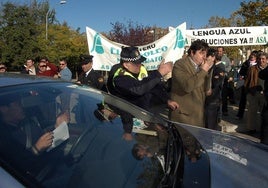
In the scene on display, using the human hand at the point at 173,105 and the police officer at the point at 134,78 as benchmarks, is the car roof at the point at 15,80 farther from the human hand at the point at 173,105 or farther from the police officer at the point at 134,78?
the human hand at the point at 173,105

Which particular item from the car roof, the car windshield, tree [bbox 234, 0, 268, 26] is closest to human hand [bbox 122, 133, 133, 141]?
the car windshield

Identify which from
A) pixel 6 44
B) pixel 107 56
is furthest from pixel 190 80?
pixel 6 44

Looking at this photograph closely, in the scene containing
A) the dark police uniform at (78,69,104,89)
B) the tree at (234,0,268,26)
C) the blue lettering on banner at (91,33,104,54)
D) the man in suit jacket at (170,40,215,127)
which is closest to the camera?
the man in suit jacket at (170,40,215,127)

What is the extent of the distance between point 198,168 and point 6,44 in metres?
39.2

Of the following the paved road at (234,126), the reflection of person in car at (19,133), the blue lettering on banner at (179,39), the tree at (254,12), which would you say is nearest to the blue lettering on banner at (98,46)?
the blue lettering on banner at (179,39)

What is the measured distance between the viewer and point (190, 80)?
3914mm

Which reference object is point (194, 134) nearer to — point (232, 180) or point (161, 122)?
point (161, 122)

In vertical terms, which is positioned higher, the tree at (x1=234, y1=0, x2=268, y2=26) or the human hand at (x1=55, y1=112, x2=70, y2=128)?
the tree at (x1=234, y1=0, x2=268, y2=26)

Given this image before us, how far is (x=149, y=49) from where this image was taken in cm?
865

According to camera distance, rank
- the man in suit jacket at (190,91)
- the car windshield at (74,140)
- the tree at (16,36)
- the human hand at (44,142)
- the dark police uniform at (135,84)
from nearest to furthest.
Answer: the car windshield at (74,140) < the human hand at (44,142) < the dark police uniform at (135,84) < the man in suit jacket at (190,91) < the tree at (16,36)

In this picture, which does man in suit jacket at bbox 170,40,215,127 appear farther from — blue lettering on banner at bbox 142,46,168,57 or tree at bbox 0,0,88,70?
tree at bbox 0,0,88,70

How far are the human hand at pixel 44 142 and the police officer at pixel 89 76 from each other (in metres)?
4.18

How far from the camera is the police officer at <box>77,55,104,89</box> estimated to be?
6.30 metres

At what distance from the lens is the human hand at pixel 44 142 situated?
6.25 feet
